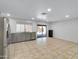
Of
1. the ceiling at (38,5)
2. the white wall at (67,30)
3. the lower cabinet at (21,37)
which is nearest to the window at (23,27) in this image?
the lower cabinet at (21,37)

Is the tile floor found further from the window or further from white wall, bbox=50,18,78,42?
the window

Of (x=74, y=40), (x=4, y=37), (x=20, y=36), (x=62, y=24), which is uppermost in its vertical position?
(x=62, y=24)

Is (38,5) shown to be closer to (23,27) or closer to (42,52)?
(42,52)

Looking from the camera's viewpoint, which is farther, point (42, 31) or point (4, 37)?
point (42, 31)

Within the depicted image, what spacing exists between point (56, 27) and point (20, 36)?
5896 mm

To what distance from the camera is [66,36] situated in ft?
28.6

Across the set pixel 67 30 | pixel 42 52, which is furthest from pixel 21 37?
pixel 67 30

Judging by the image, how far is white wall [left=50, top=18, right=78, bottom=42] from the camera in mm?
7405

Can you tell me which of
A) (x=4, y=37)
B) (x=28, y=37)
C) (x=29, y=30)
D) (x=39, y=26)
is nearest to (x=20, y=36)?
(x=28, y=37)

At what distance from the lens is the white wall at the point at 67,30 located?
7.41 m

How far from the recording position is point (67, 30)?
8.53m

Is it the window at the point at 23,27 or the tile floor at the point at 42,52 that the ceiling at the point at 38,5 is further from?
the window at the point at 23,27

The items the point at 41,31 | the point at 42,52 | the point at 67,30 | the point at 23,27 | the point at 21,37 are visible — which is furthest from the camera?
the point at 41,31

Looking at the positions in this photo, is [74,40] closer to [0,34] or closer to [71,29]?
[71,29]
